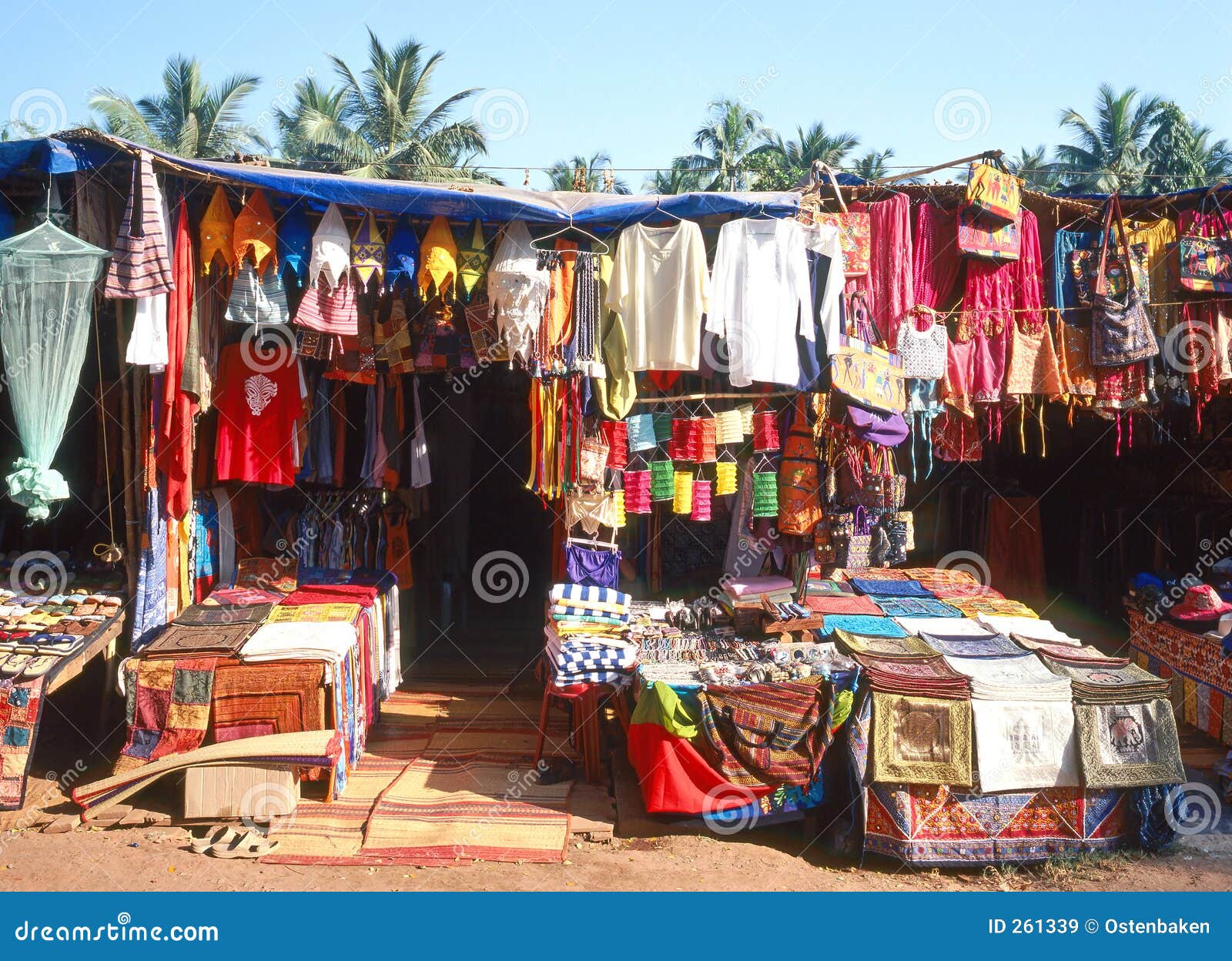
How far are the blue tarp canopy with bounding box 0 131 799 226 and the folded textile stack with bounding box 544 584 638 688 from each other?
2251mm

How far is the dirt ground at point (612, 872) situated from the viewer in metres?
4.38

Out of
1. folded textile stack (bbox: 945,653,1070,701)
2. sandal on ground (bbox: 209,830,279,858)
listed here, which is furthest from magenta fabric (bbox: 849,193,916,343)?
sandal on ground (bbox: 209,830,279,858)

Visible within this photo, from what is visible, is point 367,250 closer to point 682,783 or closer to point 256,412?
point 256,412

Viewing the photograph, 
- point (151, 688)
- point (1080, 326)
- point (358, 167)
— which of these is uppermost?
point (358, 167)

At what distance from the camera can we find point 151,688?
17.2 ft

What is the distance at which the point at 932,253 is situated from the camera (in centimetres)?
643

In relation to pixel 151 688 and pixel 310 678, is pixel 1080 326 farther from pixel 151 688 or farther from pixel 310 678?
pixel 151 688

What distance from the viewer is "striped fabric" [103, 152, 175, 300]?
500cm

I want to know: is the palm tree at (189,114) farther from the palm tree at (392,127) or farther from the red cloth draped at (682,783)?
the red cloth draped at (682,783)

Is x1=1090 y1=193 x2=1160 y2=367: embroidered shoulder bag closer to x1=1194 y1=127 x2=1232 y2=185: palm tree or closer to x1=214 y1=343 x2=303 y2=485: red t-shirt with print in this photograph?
x1=214 y1=343 x2=303 y2=485: red t-shirt with print

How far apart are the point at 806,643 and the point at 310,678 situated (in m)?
2.80

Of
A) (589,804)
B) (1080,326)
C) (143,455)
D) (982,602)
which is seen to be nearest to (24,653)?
(143,455)

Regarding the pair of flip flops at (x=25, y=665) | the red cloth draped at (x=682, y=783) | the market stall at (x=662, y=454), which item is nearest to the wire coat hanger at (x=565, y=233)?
the market stall at (x=662, y=454)

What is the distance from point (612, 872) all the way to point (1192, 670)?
433 centimetres
